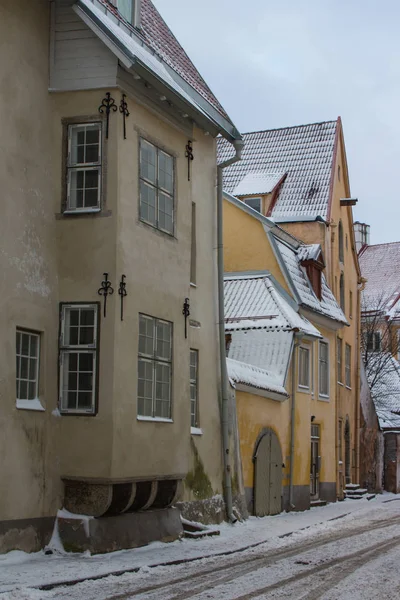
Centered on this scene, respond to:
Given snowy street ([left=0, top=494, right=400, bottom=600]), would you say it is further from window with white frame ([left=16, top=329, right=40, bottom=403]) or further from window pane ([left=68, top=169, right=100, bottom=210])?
window pane ([left=68, top=169, right=100, bottom=210])

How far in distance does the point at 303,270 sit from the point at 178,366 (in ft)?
47.1

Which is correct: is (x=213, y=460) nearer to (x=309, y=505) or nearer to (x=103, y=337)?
(x=103, y=337)

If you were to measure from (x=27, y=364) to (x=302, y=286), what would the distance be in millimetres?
16088

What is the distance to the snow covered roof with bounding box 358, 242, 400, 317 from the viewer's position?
203 ft

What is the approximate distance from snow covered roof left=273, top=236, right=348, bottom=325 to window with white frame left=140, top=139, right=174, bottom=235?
11.6 metres

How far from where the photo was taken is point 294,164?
3775 centimetres

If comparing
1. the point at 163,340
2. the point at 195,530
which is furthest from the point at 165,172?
the point at 195,530

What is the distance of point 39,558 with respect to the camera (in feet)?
46.7

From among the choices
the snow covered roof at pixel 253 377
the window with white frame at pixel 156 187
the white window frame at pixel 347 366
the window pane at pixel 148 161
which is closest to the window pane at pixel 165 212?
the window with white frame at pixel 156 187

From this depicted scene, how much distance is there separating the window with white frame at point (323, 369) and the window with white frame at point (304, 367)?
2.14 m

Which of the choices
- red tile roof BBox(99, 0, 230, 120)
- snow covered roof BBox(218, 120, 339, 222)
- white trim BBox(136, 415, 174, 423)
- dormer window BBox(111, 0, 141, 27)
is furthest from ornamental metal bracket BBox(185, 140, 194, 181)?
snow covered roof BBox(218, 120, 339, 222)

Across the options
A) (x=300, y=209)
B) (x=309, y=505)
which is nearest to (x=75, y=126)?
(x=309, y=505)

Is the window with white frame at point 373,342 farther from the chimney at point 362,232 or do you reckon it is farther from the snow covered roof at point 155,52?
the snow covered roof at point 155,52

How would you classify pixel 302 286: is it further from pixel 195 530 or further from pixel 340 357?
pixel 195 530
